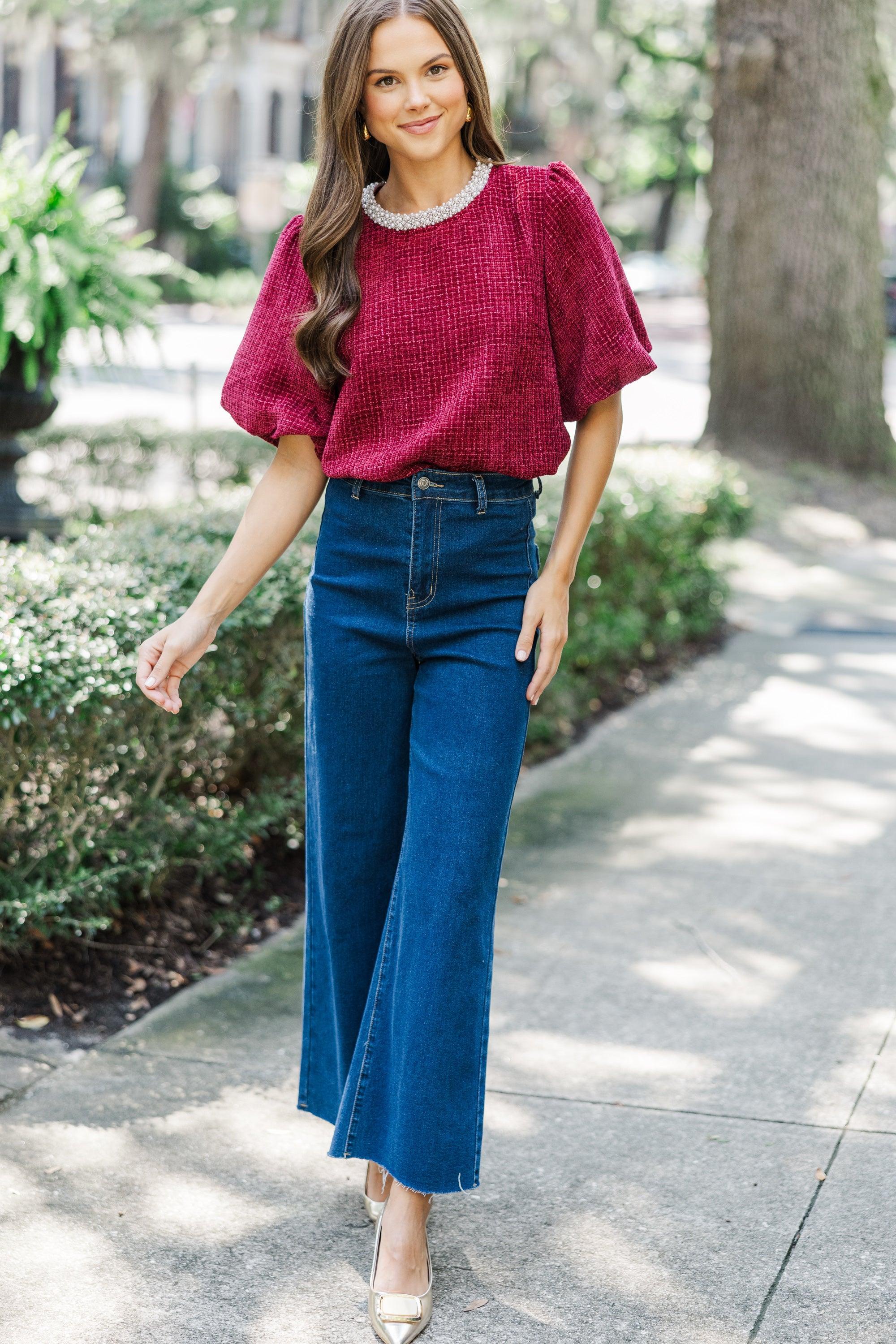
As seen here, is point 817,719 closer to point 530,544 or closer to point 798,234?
point 530,544

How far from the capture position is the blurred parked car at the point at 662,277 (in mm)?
41688

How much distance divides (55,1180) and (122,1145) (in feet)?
0.56

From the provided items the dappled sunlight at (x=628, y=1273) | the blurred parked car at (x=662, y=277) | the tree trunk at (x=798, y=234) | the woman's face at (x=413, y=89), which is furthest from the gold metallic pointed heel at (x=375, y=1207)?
the blurred parked car at (x=662, y=277)

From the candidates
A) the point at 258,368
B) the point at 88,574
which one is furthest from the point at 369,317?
the point at 88,574

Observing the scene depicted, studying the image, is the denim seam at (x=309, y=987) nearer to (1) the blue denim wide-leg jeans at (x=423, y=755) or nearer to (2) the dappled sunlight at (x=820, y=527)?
(1) the blue denim wide-leg jeans at (x=423, y=755)

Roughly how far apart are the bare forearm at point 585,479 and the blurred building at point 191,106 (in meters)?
28.4

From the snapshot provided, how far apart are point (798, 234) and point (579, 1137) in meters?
8.15

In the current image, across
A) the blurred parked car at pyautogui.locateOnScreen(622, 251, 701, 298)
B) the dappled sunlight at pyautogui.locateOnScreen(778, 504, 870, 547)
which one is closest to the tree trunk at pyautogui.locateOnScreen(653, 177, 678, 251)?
the blurred parked car at pyautogui.locateOnScreen(622, 251, 701, 298)

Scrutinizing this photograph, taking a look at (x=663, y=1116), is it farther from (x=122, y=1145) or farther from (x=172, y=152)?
(x=172, y=152)

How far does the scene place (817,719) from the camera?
6.03 m

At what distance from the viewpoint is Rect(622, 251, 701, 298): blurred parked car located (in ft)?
137

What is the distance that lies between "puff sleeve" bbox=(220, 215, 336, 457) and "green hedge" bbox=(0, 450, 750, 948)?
99 cm

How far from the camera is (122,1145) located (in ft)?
9.52

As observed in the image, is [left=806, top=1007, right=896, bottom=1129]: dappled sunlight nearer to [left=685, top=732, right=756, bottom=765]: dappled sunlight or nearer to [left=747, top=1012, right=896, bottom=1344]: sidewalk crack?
[left=747, top=1012, right=896, bottom=1344]: sidewalk crack
